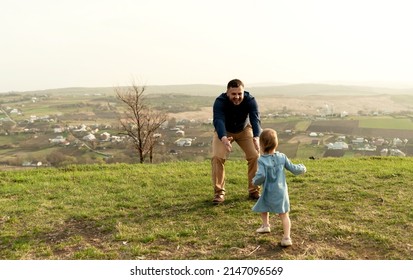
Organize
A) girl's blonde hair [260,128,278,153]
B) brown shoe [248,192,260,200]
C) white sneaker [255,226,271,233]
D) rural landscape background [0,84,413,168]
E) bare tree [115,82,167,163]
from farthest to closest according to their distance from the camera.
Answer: rural landscape background [0,84,413,168] → bare tree [115,82,167,163] → brown shoe [248,192,260,200] → white sneaker [255,226,271,233] → girl's blonde hair [260,128,278,153]

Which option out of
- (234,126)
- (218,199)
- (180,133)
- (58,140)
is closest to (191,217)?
(218,199)

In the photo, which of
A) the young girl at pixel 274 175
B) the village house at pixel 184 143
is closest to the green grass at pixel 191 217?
the young girl at pixel 274 175

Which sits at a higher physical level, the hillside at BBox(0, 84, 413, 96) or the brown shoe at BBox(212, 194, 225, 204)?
the hillside at BBox(0, 84, 413, 96)

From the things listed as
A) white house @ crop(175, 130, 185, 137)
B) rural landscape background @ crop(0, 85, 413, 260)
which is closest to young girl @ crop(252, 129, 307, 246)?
rural landscape background @ crop(0, 85, 413, 260)

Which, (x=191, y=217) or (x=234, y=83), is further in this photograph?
(x=234, y=83)

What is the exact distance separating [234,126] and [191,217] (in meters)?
1.95

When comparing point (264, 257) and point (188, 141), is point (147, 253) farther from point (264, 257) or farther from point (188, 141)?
point (188, 141)

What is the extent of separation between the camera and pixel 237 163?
12078mm

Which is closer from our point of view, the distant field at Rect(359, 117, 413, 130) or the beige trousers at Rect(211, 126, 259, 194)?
the beige trousers at Rect(211, 126, 259, 194)

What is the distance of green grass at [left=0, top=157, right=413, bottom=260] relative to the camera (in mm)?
5129

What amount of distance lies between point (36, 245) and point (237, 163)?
752 centimetres

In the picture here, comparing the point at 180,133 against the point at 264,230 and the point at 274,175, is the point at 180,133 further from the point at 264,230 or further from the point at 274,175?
the point at 274,175

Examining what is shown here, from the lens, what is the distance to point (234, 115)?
7.14 metres

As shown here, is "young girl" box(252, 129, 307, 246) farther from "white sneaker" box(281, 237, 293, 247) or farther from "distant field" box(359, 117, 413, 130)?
"distant field" box(359, 117, 413, 130)
